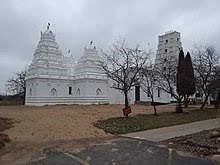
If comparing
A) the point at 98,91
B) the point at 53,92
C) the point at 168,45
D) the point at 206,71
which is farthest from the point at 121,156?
the point at 168,45

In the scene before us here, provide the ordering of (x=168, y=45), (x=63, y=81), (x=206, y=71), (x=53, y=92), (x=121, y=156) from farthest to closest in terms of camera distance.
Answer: (x=168, y=45)
(x=63, y=81)
(x=53, y=92)
(x=206, y=71)
(x=121, y=156)

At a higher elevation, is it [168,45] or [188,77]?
[168,45]

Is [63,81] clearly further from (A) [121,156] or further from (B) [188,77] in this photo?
(A) [121,156]

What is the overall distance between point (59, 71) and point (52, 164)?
3610 cm

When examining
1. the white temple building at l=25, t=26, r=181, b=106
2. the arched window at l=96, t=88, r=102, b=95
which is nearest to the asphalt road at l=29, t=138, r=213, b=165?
the white temple building at l=25, t=26, r=181, b=106

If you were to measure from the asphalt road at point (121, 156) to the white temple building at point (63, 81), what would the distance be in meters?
32.0

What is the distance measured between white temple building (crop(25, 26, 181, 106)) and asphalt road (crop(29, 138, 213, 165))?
3198 cm

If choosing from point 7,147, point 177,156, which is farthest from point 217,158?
point 7,147

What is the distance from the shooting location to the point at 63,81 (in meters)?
43.4

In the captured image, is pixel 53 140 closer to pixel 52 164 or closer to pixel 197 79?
pixel 52 164

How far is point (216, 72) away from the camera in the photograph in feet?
86.0

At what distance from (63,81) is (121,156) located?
3594cm

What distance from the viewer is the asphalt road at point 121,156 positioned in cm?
773

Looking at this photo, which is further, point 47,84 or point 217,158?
point 47,84
